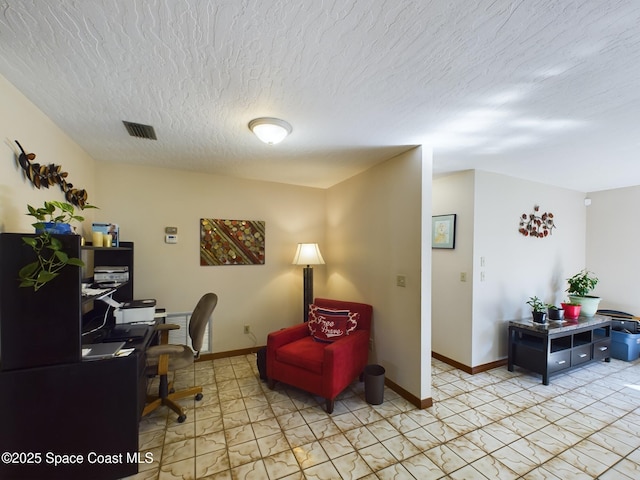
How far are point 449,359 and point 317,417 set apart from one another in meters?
1.97

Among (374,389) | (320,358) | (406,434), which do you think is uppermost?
(320,358)

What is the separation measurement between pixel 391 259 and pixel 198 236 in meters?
2.36

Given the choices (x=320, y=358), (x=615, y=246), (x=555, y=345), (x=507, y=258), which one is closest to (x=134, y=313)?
(x=320, y=358)

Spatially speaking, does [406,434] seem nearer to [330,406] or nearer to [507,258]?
[330,406]

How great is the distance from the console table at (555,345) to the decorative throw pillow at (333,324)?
1940mm

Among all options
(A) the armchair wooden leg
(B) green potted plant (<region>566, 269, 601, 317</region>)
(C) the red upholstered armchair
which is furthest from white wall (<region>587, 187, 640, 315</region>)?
(A) the armchair wooden leg

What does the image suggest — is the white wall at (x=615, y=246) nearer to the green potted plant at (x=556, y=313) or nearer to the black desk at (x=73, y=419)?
the green potted plant at (x=556, y=313)

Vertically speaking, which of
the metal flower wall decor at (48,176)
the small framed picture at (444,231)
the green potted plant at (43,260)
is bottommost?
the green potted plant at (43,260)

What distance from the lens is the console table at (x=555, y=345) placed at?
9.62 ft

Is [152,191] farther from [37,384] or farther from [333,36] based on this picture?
[333,36]

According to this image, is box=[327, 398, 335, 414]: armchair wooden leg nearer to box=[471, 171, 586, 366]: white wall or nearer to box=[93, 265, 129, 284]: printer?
box=[471, 171, 586, 366]: white wall

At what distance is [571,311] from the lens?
3410 mm

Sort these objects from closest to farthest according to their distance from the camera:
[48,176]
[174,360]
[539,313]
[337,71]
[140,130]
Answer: [337,71]
[48,176]
[140,130]
[174,360]
[539,313]

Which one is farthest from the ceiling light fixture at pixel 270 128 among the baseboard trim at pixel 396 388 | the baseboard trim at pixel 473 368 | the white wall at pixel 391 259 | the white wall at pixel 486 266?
the baseboard trim at pixel 473 368
